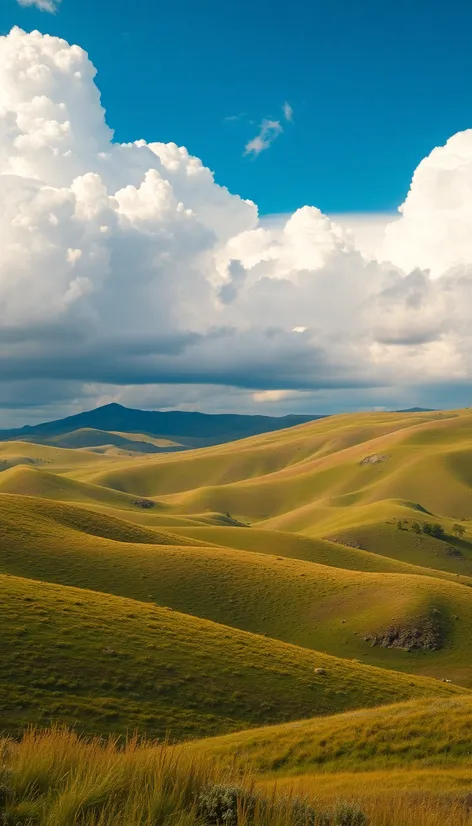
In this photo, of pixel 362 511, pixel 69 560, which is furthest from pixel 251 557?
pixel 362 511

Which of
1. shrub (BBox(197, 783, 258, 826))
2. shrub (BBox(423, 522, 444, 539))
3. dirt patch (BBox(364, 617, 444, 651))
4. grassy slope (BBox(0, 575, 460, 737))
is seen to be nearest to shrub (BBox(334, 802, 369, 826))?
shrub (BBox(197, 783, 258, 826))

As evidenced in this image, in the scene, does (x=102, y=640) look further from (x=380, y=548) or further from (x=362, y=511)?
(x=362, y=511)

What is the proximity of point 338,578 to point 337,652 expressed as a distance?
1737 cm

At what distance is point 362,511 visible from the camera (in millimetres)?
192375

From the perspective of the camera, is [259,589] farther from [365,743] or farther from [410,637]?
[365,743]

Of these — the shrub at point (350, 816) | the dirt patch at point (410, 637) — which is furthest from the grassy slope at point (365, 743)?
the dirt patch at point (410, 637)

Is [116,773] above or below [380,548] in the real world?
above

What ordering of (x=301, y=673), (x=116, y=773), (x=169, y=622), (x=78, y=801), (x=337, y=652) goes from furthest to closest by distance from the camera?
1. (x=337, y=652)
2. (x=169, y=622)
3. (x=301, y=673)
4. (x=116, y=773)
5. (x=78, y=801)

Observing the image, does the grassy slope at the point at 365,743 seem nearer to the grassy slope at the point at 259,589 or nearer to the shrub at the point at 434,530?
the grassy slope at the point at 259,589

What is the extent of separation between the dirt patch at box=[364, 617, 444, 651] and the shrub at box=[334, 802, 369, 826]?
68.6 m

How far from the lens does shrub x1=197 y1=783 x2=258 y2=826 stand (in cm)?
706

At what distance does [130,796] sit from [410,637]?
72607 millimetres

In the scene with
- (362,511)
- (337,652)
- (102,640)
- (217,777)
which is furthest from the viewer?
(362,511)

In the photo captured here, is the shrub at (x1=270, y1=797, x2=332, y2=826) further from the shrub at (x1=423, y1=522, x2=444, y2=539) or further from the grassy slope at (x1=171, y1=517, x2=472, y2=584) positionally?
the shrub at (x1=423, y1=522, x2=444, y2=539)
